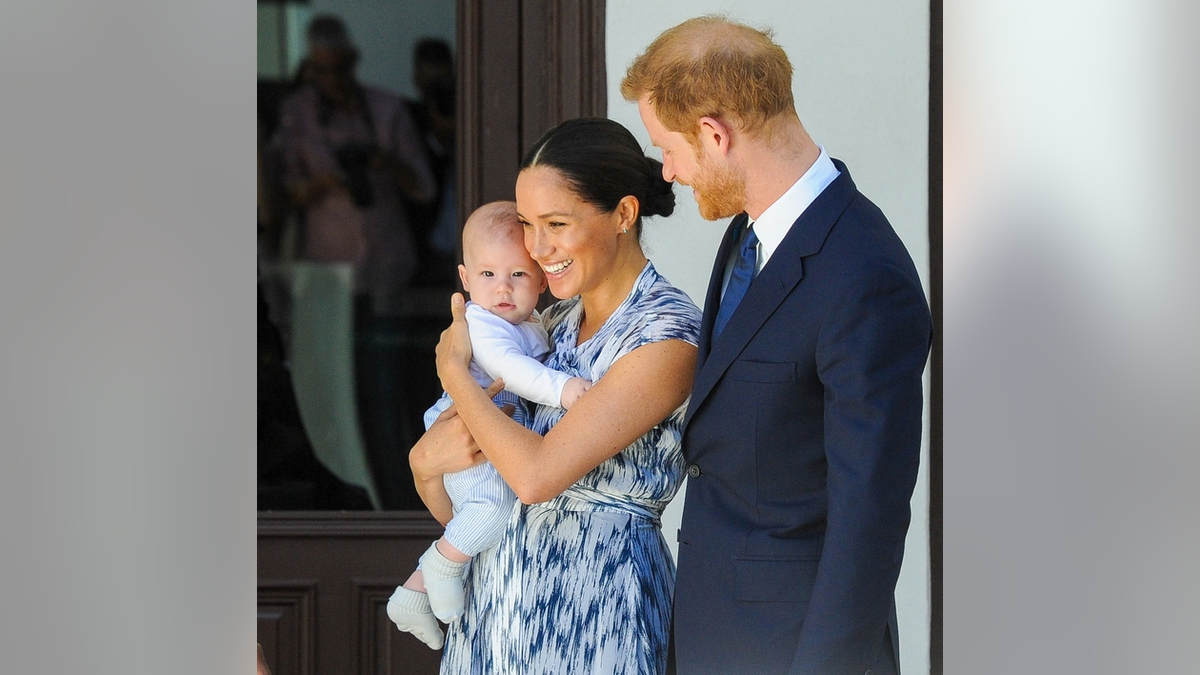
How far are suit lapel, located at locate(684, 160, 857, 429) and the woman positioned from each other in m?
0.17

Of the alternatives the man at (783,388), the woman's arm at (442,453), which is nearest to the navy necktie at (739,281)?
the man at (783,388)

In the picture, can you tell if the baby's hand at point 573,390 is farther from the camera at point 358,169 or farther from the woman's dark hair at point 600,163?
the camera at point 358,169

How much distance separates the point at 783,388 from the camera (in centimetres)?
166

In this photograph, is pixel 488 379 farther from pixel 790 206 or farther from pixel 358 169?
pixel 358 169

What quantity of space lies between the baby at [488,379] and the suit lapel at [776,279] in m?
0.31

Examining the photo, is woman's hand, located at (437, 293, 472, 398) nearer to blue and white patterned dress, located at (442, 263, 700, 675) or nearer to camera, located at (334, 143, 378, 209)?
blue and white patterned dress, located at (442, 263, 700, 675)

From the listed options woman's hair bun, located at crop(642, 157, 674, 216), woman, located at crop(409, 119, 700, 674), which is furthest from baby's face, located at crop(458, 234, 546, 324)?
woman's hair bun, located at crop(642, 157, 674, 216)

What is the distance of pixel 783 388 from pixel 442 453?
2.41 ft

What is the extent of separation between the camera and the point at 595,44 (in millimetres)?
3365

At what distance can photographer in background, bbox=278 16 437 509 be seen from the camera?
12.6ft

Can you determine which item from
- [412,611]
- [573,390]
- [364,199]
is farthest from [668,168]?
[364,199]
